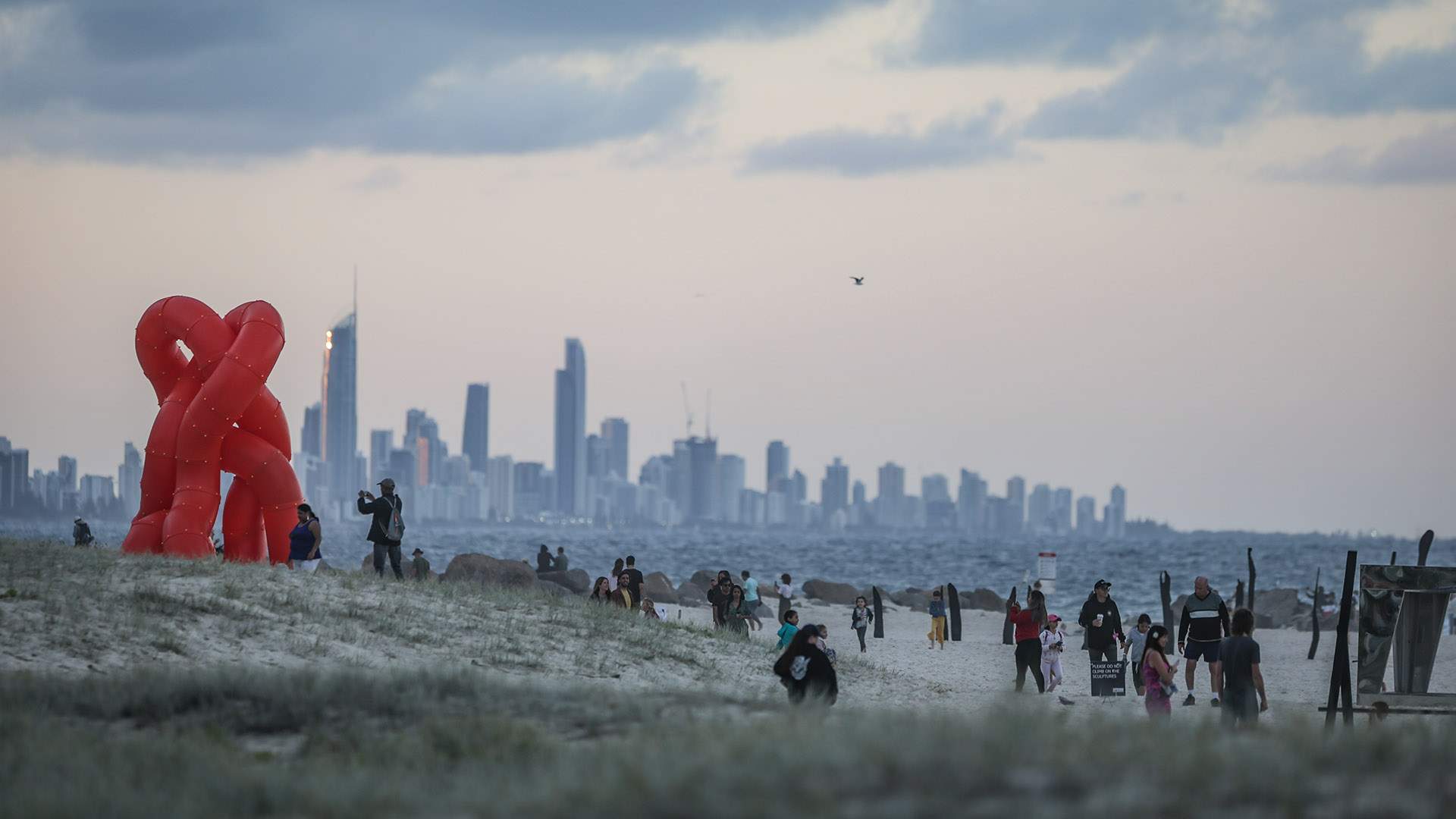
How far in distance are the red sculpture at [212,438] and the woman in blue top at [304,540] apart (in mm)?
1341

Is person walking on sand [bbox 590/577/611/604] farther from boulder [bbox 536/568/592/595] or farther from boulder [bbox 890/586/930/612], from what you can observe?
boulder [bbox 890/586/930/612]

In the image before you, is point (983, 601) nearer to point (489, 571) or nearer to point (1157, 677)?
point (489, 571)

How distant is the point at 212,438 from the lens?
67.2 feet

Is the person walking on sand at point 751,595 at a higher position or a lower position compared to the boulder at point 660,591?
higher

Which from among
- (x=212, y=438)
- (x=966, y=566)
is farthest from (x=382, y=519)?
(x=966, y=566)

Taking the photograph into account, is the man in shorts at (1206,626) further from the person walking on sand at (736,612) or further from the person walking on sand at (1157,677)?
the person walking on sand at (736,612)

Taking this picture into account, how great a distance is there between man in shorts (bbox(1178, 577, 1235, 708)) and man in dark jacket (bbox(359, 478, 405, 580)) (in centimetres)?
1043

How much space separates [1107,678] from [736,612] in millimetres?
6014

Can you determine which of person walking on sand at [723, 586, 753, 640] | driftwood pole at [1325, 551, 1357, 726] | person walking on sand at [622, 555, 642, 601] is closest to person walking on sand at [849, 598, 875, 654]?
person walking on sand at [723, 586, 753, 640]

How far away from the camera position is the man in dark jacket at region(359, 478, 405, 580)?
20.1 m

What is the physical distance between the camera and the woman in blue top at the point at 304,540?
19.5 meters

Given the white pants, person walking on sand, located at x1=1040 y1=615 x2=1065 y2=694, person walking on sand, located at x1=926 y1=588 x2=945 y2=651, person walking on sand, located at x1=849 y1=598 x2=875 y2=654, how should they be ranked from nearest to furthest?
the white pants < person walking on sand, located at x1=1040 y1=615 x2=1065 y2=694 < person walking on sand, located at x1=849 y1=598 x2=875 y2=654 < person walking on sand, located at x1=926 y1=588 x2=945 y2=651

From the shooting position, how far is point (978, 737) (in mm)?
7730

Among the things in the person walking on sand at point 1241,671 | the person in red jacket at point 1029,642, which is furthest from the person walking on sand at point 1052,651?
the person walking on sand at point 1241,671
